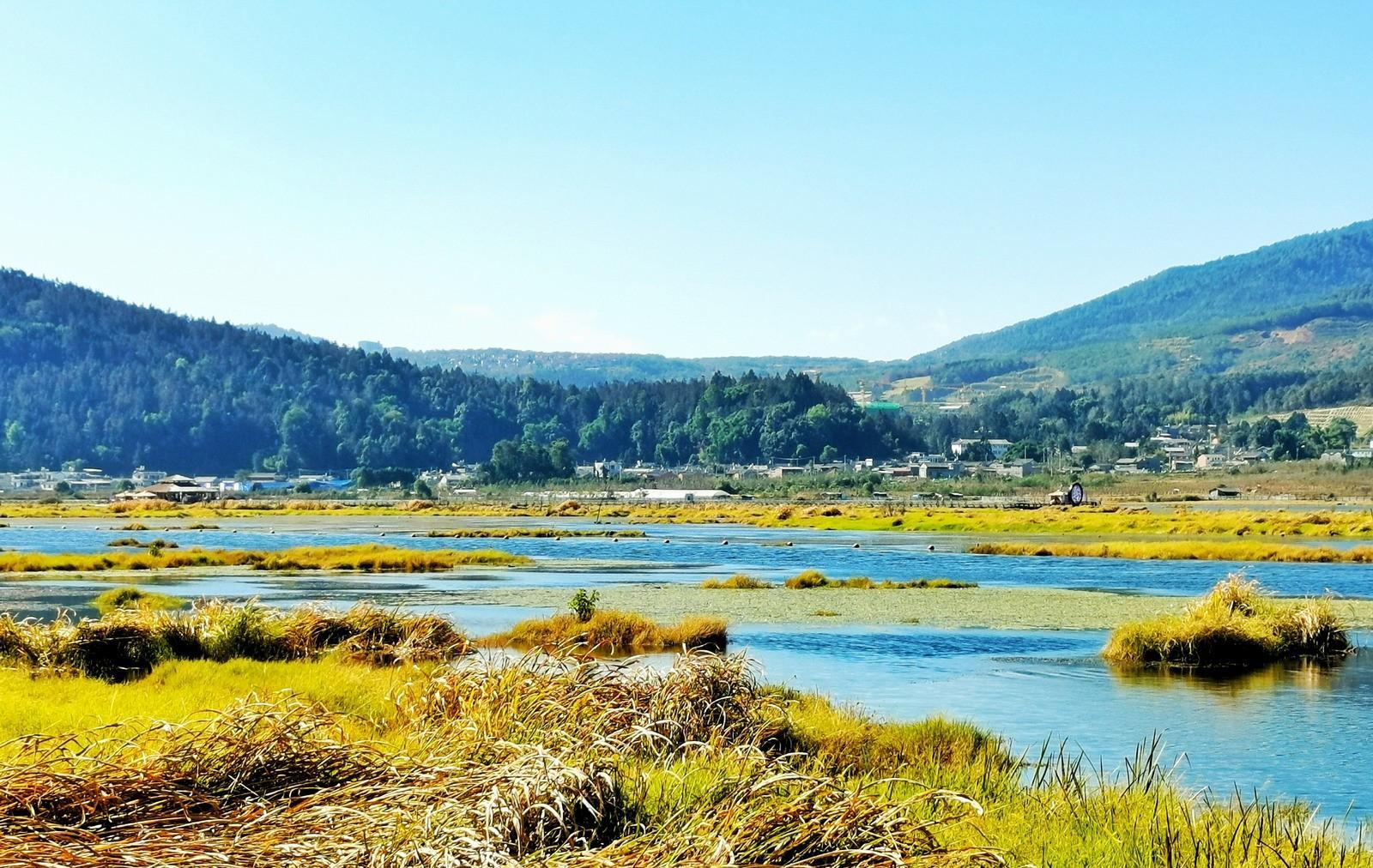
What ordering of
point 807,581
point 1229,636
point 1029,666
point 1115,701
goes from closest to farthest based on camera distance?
point 1115,701 < point 1029,666 < point 1229,636 < point 807,581

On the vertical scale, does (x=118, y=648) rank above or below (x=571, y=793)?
below

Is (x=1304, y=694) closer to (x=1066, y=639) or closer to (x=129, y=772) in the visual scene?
(x=1066, y=639)

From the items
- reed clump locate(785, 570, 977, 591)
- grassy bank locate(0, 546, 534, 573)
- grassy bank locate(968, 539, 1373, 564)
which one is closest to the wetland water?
reed clump locate(785, 570, 977, 591)

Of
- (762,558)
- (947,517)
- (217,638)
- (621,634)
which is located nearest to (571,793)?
(217,638)

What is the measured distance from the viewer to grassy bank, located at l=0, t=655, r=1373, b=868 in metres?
9.78

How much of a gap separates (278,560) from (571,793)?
213ft

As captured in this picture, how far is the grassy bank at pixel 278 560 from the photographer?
6881 cm

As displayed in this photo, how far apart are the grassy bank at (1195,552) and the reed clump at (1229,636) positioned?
4230 centimetres

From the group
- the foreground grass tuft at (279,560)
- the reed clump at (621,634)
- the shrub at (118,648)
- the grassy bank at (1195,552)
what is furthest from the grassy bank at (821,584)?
the shrub at (118,648)

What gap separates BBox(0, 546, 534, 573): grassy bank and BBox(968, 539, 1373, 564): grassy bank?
28860mm

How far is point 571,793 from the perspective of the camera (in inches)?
450

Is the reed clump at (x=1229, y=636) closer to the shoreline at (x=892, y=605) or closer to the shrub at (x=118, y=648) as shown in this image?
the shoreline at (x=892, y=605)

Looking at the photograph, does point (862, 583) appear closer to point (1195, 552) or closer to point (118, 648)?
point (1195, 552)

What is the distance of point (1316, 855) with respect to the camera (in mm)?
12469
